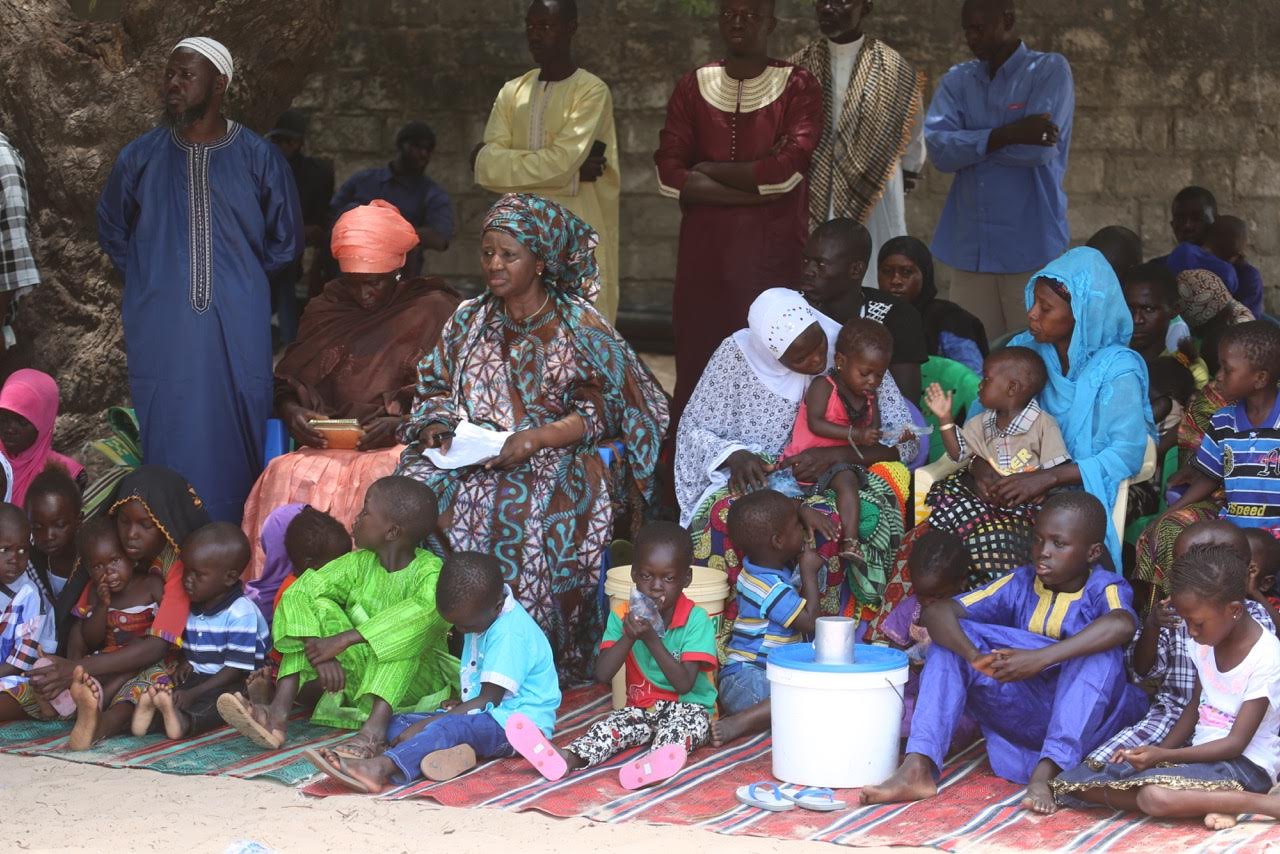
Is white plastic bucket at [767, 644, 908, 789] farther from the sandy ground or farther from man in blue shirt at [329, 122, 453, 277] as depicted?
man in blue shirt at [329, 122, 453, 277]

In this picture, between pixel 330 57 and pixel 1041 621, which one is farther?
pixel 330 57

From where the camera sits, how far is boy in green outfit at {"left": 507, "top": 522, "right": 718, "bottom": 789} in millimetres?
4841

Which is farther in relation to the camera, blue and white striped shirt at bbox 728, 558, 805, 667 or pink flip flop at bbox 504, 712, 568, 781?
blue and white striped shirt at bbox 728, 558, 805, 667

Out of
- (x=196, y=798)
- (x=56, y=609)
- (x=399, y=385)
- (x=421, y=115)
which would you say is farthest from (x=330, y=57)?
(x=196, y=798)

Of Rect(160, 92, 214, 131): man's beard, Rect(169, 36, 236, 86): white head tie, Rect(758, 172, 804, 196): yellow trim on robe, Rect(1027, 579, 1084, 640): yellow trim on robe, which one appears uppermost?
Rect(169, 36, 236, 86): white head tie

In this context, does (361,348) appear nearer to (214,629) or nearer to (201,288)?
(201,288)

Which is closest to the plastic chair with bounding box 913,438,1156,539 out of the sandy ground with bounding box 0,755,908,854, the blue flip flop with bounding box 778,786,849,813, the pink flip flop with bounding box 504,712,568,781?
the blue flip flop with bounding box 778,786,849,813

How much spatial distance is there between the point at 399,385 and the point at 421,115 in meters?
5.38

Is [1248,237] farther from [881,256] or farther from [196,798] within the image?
[196,798]

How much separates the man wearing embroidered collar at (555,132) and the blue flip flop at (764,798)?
3635 mm

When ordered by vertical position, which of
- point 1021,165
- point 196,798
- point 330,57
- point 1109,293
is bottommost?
point 196,798

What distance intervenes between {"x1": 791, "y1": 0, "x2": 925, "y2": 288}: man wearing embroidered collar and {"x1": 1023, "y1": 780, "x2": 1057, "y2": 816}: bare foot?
11.6 feet

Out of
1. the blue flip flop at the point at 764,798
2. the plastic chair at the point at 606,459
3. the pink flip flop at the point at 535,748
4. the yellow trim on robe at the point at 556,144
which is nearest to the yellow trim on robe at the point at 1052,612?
the blue flip flop at the point at 764,798

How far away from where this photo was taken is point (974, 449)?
5555mm
